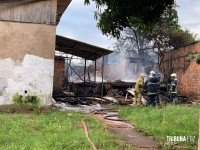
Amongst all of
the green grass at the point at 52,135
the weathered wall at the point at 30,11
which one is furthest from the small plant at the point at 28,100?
the weathered wall at the point at 30,11

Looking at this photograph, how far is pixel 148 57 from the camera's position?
36219 mm

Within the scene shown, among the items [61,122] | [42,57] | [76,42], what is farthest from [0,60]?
[76,42]

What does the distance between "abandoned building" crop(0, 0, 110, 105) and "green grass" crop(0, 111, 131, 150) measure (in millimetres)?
2199

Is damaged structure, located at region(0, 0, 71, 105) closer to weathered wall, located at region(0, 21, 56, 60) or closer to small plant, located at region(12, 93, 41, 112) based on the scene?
weathered wall, located at region(0, 21, 56, 60)

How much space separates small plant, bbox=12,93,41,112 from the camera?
12445 mm

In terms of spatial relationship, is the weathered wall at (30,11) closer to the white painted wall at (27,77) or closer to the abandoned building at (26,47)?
the abandoned building at (26,47)

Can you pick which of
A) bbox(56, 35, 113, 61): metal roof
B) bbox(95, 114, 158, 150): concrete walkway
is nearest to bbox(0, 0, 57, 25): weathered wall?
bbox(56, 35, 113, 61): metal roof

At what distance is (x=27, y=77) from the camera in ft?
41.2

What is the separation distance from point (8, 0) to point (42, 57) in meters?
2.27

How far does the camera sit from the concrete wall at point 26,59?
12.4m

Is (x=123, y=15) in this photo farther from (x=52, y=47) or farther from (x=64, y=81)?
(x=64, y=81)

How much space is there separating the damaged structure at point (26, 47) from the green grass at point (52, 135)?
7.20 feet

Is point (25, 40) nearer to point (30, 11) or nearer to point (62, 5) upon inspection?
point (30, 11)

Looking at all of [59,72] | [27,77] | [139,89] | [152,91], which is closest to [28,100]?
[27,77]
